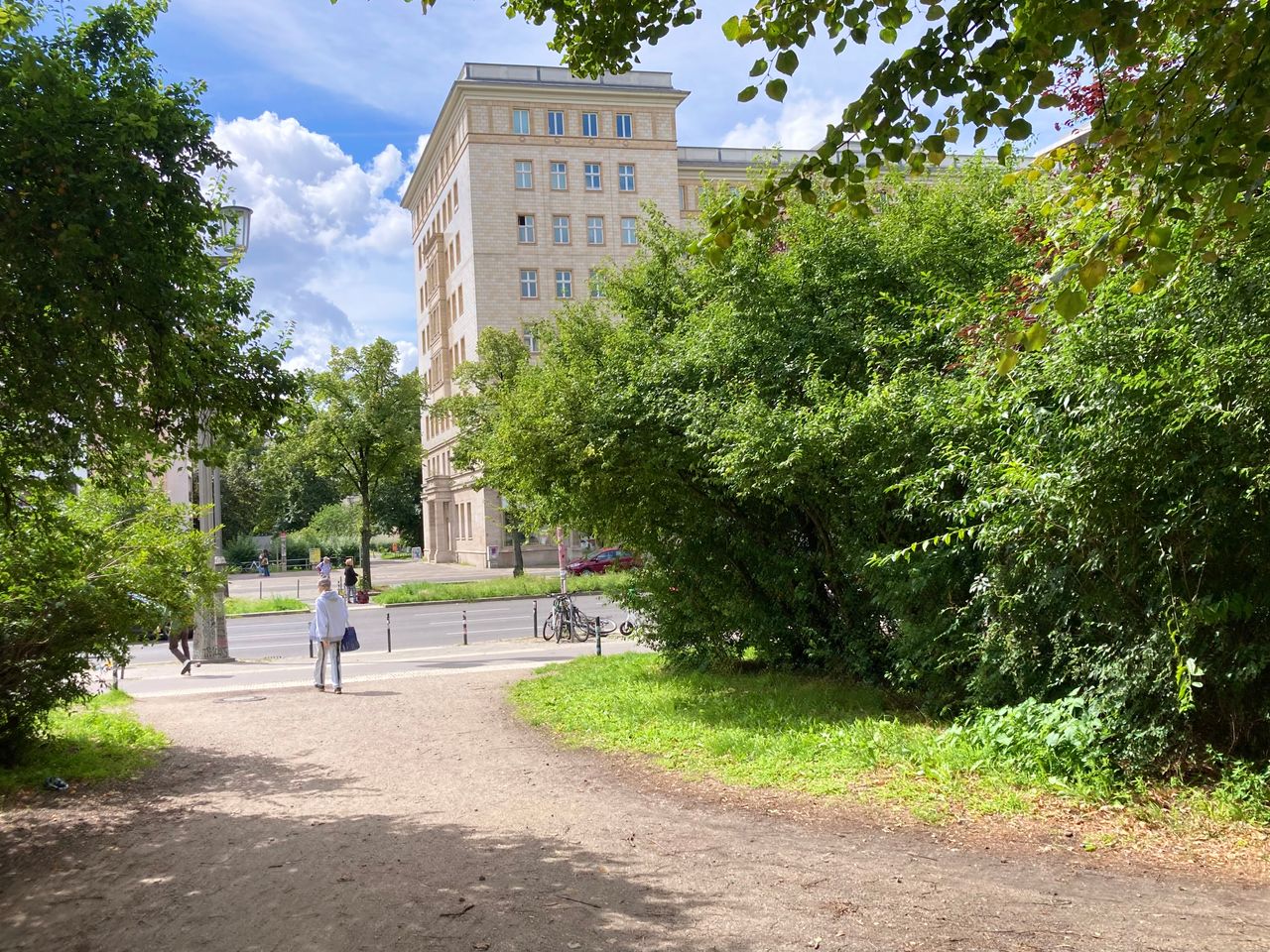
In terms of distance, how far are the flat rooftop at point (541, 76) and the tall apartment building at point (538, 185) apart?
0.25ft

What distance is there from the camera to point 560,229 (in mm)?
58875

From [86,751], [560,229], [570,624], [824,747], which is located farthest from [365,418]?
[824,747]

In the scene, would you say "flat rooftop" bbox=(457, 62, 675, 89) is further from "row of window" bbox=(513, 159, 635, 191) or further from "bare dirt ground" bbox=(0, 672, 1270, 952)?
"bare dirt ground" bbox=(0, 672, 1270, 952)

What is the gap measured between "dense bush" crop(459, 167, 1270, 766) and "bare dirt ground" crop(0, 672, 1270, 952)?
5.70ft

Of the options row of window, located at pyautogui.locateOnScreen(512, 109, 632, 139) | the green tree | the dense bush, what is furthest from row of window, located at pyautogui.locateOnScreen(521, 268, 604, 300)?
the dense bush

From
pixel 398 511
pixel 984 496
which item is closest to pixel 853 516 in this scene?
pixel 984 496

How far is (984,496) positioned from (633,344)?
6.71 metres

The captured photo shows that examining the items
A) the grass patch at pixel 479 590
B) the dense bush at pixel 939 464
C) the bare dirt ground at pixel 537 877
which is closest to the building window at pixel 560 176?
the grass patch at pixel 479 590

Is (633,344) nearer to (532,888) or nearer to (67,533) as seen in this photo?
(67,533)

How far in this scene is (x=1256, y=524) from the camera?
6039 mm

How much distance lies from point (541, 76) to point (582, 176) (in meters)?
6.05

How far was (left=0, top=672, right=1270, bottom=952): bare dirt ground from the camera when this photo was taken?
470 centimetres

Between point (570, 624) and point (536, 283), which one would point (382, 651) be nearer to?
point (570, 624)

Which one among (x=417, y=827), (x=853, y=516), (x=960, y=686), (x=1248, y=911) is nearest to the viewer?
(x=1248, y=911)
